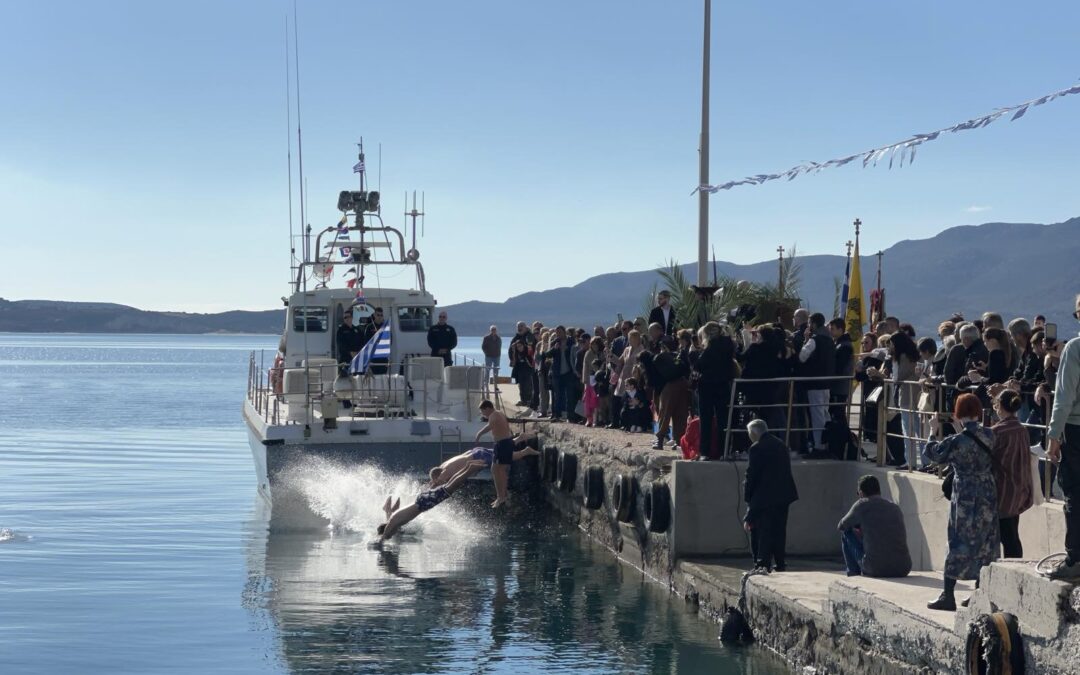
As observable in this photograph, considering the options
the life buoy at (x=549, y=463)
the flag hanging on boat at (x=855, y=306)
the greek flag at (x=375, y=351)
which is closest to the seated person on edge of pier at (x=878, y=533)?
the life buoy at (x=549, y=463)

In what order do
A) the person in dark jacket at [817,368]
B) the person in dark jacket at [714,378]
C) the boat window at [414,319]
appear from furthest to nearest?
the boat window at [414,319], the person in dark jacket at [714,378], the person in dark jacket at [817,368]

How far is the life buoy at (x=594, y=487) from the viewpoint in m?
17.9

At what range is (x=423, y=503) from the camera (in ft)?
59.3

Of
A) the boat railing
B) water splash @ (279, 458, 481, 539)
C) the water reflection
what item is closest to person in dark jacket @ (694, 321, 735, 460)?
the water reflection

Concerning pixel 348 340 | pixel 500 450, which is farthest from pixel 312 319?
pixel 500 450

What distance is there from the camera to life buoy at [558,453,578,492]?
19.3 meters

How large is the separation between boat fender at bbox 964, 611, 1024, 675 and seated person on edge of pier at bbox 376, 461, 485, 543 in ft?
34.5

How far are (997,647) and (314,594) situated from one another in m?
9.24

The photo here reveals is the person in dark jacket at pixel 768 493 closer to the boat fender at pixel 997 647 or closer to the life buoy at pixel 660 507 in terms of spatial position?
the life buoy at pixel 660 507

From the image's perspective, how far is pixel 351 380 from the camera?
21000 mm

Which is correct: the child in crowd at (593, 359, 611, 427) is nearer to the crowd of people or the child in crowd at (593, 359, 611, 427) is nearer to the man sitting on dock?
the crowd of people

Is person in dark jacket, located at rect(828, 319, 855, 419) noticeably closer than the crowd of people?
No

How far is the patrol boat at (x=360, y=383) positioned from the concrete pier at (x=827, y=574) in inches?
104

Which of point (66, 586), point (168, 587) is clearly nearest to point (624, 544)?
point (168, 587)
